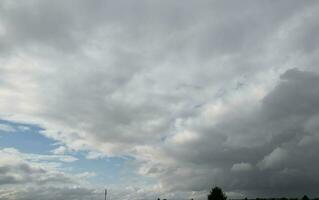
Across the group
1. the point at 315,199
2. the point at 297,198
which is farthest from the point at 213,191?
the point at 315,199

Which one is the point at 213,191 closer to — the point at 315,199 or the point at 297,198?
the point at 297,198

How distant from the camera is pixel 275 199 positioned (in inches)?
6629

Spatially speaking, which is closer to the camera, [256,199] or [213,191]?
[213,191]

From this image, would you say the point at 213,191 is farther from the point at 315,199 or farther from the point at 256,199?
the point at 315,199

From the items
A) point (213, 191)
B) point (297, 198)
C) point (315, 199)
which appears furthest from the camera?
point (315, 199)

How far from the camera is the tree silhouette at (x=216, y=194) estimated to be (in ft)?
310

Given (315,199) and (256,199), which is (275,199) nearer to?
(256,199)

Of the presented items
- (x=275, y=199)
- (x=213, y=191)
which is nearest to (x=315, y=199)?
(x=275, y=199)

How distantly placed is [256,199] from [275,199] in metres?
7.34

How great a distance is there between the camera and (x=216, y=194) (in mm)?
94812

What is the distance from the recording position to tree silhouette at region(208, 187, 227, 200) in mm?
94562

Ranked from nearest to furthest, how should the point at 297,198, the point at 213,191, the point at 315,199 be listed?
the point at 213,191 < the point at 297,198 < the point at 315,199

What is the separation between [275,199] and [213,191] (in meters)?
82.5

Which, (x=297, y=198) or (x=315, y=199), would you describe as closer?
(x=297, y=198)
